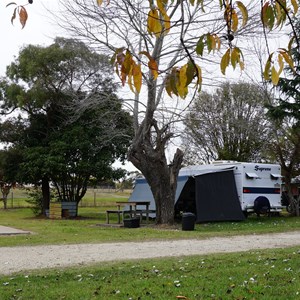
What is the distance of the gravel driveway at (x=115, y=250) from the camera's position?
33.1ft

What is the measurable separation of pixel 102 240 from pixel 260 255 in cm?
539

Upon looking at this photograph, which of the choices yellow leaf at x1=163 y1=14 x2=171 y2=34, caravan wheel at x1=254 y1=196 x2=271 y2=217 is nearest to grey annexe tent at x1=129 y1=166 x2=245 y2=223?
caravan wheel at x1=254 y1=196 x2=271 y2=217

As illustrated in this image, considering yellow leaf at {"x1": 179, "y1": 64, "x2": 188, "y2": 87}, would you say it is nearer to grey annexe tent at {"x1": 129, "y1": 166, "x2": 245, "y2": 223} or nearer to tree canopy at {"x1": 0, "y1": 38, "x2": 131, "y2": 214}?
grey annexe tent at {"x1": 129, "y1": 166, "x2": 245, "y2": 223}

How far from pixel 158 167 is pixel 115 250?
8193mm

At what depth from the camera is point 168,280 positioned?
7367mm

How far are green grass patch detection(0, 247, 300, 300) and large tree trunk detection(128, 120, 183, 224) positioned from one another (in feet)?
33.5

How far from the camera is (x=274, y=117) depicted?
902 inches

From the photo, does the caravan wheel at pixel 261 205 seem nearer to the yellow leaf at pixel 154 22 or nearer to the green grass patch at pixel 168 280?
the green grass patch at pixel 168 280

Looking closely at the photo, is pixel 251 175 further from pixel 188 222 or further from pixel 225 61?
pixel 225 61

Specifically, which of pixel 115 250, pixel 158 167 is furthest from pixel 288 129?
pixel 115 250

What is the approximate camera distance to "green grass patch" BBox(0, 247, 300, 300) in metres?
6.43

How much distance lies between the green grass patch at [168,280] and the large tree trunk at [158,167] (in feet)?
33.5

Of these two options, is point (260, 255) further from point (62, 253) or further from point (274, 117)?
point (274, 117)

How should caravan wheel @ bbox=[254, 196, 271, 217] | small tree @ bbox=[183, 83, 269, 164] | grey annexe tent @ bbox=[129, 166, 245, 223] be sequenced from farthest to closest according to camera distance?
small tree @ bbox=[183, 83, 269, 164] < caravan wheel @ bbox=[254, 196, 271, 217] < grey annexe tent @ bbox=[129, 166, 245, 223]
